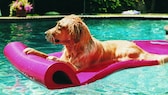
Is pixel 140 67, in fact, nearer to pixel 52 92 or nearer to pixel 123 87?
pixel 123 87

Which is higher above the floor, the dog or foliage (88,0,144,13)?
A: the dog

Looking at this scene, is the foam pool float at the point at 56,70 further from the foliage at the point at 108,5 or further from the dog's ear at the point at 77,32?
the foliage at the point at 108,5

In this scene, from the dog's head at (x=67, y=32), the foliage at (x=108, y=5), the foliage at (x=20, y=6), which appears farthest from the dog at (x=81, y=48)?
the foliage at (x=108, y=5)

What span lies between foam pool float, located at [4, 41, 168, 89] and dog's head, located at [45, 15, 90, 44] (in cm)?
37

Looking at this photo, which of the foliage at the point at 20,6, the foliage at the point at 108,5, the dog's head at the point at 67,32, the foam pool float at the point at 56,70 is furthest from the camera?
the foliage at the point at 108,5

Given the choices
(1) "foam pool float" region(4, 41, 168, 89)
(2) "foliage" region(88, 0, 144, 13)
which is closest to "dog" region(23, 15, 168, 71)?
(1) "foam pool float" region(4, 41, 168, 89)

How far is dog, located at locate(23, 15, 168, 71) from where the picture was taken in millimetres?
6062

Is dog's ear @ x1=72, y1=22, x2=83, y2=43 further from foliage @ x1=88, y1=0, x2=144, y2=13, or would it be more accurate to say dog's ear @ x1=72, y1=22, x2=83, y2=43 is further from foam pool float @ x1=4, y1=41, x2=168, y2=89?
foliage @ x1=88, y1=0, x2=144, y2=13

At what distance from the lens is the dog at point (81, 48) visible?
6.06m

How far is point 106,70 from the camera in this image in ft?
20.5

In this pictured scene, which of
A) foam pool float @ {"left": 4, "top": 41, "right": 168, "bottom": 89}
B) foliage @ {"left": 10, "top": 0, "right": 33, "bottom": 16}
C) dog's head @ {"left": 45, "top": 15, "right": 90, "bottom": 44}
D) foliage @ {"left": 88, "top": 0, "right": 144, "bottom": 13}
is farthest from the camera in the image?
foliage @ {"left": 88, "top": 0, "right": 144, "bottom": 13}

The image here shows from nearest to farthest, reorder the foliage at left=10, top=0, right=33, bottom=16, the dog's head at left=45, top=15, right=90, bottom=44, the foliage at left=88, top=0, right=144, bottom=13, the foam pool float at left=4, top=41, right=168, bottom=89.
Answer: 1. the foam pool float at left=4, top=41, right=168, bottom=89
2. the dog's head at left=45, top=15, right=90, bottom=44
3. the foliage at left=10, top=0, right=33, bottom=16
4. the foliage at left=88, top=0, right=144, bottom=13

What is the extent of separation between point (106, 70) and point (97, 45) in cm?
49

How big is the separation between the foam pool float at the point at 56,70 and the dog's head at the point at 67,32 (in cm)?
37
